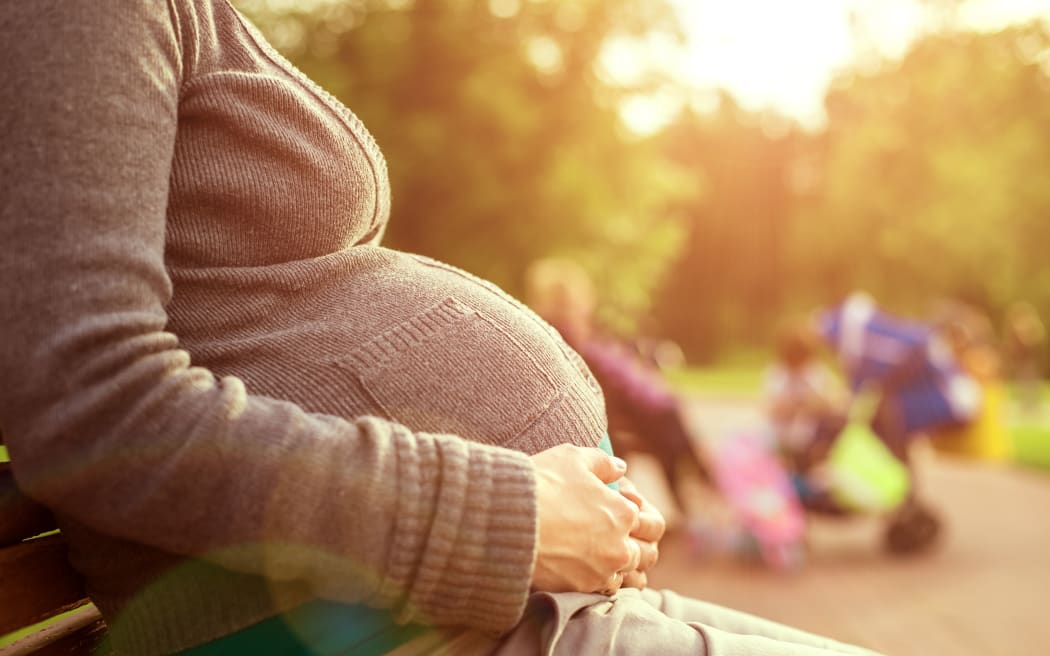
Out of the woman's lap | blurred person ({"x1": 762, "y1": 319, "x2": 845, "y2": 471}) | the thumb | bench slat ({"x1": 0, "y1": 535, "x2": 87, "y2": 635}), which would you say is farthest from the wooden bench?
blurred person ({"x1": 762, "y1": 319, "x2": 845, "y2": 471})

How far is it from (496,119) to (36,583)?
11.8m

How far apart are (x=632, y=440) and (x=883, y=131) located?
94.3 ft

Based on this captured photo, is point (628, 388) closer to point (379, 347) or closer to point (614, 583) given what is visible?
point (614, 583)

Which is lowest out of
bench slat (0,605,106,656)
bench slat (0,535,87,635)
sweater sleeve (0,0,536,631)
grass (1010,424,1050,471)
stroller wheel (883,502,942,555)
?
bench slat (0,605,106,656)

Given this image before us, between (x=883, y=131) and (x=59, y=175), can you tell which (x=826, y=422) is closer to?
(x=59, y=175)

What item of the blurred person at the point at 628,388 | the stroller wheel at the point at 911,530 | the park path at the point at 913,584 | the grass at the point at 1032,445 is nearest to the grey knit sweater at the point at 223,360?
the park path at the point at 913,584

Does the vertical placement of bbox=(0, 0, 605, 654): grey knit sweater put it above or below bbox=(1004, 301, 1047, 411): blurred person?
below

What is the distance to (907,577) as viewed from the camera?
254 inches

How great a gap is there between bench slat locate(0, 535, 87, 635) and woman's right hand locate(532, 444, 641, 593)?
0.59m

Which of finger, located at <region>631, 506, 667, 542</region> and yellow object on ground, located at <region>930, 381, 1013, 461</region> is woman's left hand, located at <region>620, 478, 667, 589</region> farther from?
yellow object on ground, located at <region>930, 381, 1013, 461</region>

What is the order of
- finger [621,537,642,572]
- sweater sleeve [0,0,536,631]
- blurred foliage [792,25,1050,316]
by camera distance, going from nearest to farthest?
sweater sleeve [0,0,536,631]
finger [621,537,642,572]
blurred foliage [792,25,1050,316]

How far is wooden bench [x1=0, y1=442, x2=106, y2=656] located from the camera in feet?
3.78

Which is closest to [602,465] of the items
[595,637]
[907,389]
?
[595,637]

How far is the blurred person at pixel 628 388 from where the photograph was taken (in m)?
5.97
